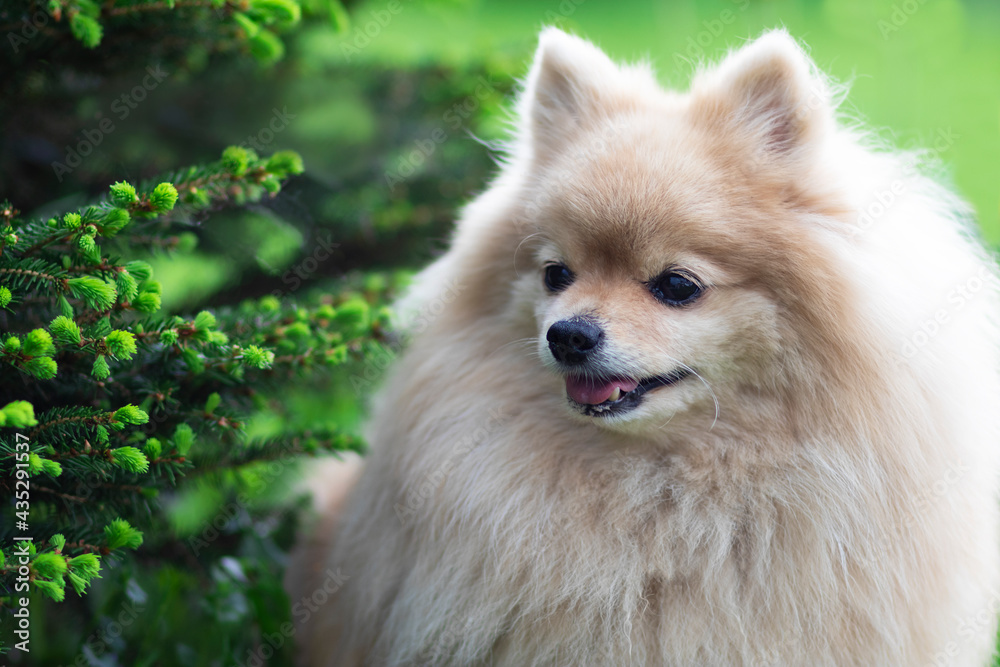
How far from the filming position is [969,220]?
8.12ft

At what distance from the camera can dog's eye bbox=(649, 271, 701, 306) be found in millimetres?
1934

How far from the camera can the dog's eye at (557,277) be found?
2129 mm

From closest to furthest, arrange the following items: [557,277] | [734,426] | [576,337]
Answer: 1. [576,337]
2. [734,426]
3. [557,277]

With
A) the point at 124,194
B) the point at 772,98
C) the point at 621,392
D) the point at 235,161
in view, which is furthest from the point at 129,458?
the point at 772,98

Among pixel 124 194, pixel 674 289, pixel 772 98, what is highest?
pixel 772 98

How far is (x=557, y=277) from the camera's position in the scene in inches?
84.8

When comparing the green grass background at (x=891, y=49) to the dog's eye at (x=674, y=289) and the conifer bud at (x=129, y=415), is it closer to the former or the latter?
the dog's eye at (x=674, y=289)

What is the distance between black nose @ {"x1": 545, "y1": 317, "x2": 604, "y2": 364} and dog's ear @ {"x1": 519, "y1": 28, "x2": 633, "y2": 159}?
2.27 feet

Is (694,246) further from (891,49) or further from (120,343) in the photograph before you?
(891,49)

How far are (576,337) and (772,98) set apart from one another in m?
0.83

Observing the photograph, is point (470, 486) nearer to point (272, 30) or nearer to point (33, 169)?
point (272, 30)

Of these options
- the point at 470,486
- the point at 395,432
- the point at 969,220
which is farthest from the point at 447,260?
the point at 969,220

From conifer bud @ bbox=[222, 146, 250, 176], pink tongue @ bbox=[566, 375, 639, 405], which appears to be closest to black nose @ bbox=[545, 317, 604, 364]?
pink tongue @ bbox=[566, 375, 639, 405]

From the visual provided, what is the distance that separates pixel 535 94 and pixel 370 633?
1750 millimetres
